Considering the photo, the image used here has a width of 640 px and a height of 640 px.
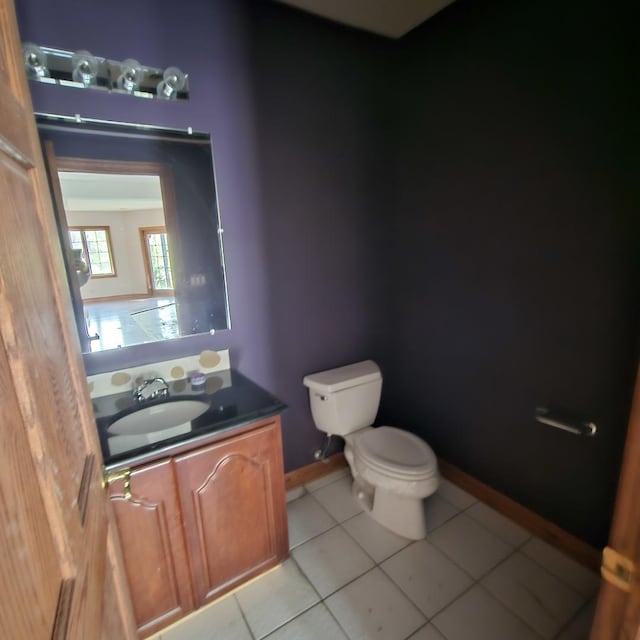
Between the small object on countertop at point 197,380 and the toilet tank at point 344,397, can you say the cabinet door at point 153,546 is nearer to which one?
the small object on countertop at point 197,380

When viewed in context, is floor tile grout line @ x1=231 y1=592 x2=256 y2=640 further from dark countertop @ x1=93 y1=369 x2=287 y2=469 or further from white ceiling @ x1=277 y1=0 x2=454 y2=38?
white ceiling @ x1=277 y1=0 x2=454 y2=38

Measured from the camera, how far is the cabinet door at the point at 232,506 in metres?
1.23

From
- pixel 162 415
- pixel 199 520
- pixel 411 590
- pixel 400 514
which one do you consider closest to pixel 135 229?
pixel 162 415

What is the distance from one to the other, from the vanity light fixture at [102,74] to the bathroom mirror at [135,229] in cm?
13

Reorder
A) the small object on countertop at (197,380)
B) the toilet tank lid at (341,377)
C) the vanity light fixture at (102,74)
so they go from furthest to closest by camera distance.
Result: the toilet tank lid at (341,377) < the small object on countertop at (197,380) < the vanity light fixture at (102,74)

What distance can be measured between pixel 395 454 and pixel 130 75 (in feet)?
6.66

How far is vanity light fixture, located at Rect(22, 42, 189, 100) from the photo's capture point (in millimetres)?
1200

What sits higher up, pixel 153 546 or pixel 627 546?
pixel 627 546

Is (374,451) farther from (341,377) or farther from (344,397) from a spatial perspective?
(341,377)

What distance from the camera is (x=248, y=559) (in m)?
1.42

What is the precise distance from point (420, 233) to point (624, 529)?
1.66 meters

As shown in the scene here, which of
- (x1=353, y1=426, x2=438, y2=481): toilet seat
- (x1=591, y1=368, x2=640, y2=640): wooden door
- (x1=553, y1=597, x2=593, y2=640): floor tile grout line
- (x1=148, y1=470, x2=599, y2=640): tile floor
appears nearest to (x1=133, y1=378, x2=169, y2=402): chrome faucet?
(x1=148, y1=470, x2=599, y2=640): tile floor

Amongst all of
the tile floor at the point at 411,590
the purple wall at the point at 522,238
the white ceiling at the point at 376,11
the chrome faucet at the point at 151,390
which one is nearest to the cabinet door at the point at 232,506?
the tile floor at the point at 411,590

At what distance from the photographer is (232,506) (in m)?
1.32
